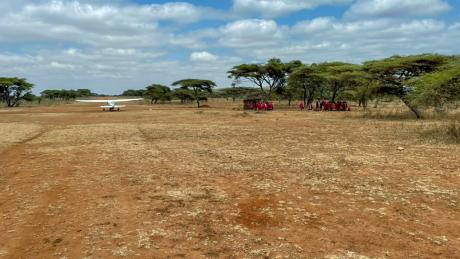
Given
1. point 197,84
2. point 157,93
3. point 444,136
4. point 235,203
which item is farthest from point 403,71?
point 157,93

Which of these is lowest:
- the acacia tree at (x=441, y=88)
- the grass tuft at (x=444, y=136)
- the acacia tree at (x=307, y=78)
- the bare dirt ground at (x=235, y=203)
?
the bare dirt ground at (x=235, y=203)

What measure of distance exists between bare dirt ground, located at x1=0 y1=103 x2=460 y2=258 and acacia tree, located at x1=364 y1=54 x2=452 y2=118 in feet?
51.4

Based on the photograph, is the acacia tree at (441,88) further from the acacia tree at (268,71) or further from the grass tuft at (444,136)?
the acacia tree at (268,71)

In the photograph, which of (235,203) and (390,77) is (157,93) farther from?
(235,203)

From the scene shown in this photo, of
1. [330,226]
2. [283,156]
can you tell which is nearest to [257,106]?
[283,156]

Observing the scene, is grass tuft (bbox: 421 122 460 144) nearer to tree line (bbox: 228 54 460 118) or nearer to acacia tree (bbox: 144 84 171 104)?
tree line (bbox: 228 54 460 118)

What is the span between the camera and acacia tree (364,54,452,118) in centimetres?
2877

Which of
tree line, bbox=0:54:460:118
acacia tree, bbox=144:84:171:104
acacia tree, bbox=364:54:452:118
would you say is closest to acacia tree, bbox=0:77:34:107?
tree line, bbox=0:54:460:118

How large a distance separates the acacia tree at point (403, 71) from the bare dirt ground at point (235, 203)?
1566 centimetres

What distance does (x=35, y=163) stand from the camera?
1325 centimetres

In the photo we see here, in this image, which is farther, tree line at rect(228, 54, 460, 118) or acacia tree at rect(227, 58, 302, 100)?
acacia tree at rect(227, 58, 302, 100)

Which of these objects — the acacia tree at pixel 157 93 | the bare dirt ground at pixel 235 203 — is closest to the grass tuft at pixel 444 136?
the bare dirt ground at pixel 235 203

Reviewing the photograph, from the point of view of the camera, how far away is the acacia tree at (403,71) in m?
28.8

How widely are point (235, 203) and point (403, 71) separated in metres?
26.2
